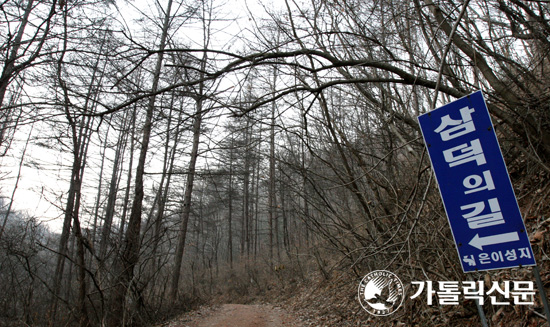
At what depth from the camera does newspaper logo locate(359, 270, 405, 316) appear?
158 inches

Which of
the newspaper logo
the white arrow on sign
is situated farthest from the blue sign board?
the newspaper logo

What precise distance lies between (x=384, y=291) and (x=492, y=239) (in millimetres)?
3291

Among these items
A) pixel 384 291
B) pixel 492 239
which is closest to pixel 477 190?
pixel 492 239

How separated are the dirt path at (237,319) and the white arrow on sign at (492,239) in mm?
5681

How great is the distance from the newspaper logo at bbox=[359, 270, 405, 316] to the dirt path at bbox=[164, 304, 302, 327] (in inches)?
104

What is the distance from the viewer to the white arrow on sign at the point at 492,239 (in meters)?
1.44

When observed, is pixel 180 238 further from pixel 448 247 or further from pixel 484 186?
pixel 484 186

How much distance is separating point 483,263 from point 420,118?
876 mm

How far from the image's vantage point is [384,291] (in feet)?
14.3

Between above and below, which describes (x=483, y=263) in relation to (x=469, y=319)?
above

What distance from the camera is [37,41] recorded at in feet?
10.7

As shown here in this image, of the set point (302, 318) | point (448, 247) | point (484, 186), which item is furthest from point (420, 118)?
point (302, 318)

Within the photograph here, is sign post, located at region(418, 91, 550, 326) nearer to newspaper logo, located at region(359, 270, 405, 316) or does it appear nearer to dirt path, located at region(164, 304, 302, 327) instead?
newspaper logo, located at region(359, 270, 405, 316)

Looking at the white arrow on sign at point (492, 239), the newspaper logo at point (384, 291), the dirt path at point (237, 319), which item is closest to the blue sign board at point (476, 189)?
the white arrow on sign at point (492, 239)
